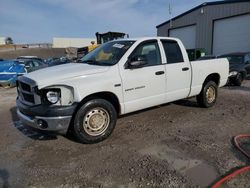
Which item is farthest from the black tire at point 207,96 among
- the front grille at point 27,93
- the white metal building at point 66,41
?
the white metal building at point 66,41

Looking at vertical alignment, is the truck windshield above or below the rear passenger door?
above

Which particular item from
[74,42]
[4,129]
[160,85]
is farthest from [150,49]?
[74,42]

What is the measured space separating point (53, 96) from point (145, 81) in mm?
1871

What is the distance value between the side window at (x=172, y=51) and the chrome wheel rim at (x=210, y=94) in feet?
4.87

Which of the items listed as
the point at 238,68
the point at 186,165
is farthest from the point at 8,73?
the point at 238,68

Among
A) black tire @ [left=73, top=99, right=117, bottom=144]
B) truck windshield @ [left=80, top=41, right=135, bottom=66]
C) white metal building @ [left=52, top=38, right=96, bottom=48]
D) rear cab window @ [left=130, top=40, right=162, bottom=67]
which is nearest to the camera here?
Result: black tire @ [left=73, top=99, right=117, bottom=144]

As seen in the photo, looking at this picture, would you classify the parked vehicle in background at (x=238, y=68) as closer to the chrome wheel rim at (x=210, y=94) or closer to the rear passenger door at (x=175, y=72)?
the chrome wheel rim at (x=210, y=94)

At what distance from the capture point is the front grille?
4.05 metres

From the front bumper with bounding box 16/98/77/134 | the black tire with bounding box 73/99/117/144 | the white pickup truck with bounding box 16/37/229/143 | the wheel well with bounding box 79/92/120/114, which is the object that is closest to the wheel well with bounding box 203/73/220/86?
the white pickup truck with bounding box 16/37/229/143

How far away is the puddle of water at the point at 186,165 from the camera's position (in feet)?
10.6

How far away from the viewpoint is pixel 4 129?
552 centimetres

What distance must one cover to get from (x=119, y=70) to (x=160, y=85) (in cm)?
112

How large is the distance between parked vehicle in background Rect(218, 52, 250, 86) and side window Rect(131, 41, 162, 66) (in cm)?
679

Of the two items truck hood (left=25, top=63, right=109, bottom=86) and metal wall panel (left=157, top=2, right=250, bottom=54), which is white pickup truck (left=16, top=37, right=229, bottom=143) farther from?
metal wall panel (left=157, top=2, right=250, bottom=54)
